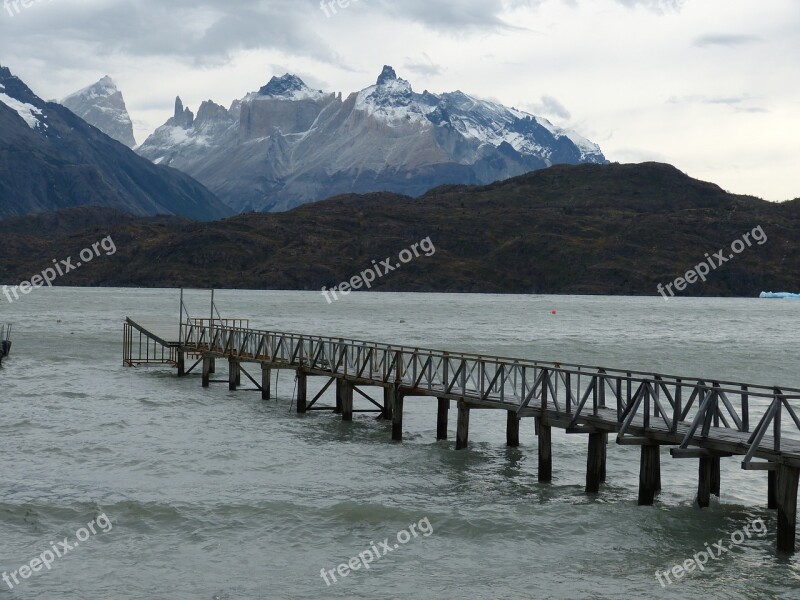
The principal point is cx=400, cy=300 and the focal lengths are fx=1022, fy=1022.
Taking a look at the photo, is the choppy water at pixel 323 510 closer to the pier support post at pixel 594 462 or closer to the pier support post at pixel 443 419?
the pier support post at pixel 594 462

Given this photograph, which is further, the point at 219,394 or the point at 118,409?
the point at 219,394

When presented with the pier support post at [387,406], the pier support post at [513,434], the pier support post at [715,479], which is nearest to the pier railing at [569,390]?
the pier support post at [715,479]

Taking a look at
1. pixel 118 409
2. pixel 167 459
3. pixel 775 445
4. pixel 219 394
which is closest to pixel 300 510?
pixel 167 459

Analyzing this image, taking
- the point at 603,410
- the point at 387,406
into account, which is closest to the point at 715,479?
the point at 603,410

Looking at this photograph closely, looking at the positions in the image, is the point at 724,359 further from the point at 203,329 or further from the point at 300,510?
the point at 300,510

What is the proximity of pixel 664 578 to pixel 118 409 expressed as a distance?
1120 inches

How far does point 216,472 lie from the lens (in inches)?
1161

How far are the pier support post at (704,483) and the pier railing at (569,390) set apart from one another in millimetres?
885

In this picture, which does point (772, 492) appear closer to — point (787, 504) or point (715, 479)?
point (715, 479)

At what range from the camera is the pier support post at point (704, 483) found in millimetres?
25016

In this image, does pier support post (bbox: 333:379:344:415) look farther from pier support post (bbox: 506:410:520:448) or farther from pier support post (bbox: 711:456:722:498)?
pier support post (bbox: 711:456:722:498)

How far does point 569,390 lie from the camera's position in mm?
27906

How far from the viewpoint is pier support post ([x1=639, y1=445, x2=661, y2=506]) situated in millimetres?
24953

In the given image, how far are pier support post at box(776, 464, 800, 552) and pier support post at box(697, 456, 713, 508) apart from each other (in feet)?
12.0
